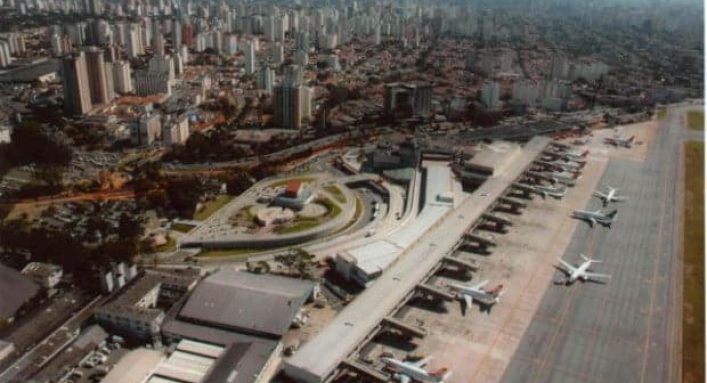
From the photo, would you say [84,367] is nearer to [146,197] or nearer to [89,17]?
[146,197]

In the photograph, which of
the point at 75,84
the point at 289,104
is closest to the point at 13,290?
the point at 289,104

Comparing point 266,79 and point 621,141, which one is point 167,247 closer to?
point 621,141

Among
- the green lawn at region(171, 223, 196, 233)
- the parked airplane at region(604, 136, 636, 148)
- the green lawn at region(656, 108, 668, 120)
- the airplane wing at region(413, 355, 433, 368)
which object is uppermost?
the green lawn at region(656, 108, 668, 120)

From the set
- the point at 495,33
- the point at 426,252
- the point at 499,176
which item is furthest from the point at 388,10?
the point at 426,252

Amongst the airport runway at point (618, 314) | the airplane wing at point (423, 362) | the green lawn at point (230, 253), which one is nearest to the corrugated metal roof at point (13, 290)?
the green lawn at point (230, 253)

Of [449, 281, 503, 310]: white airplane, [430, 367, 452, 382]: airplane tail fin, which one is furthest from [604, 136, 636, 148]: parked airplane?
[430, 367, 452, 382]: airplane tail fin

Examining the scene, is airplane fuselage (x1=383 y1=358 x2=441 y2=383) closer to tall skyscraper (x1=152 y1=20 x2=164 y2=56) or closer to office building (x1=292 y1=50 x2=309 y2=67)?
office building (x1=292 y1=50 x2=309 y2=67)
